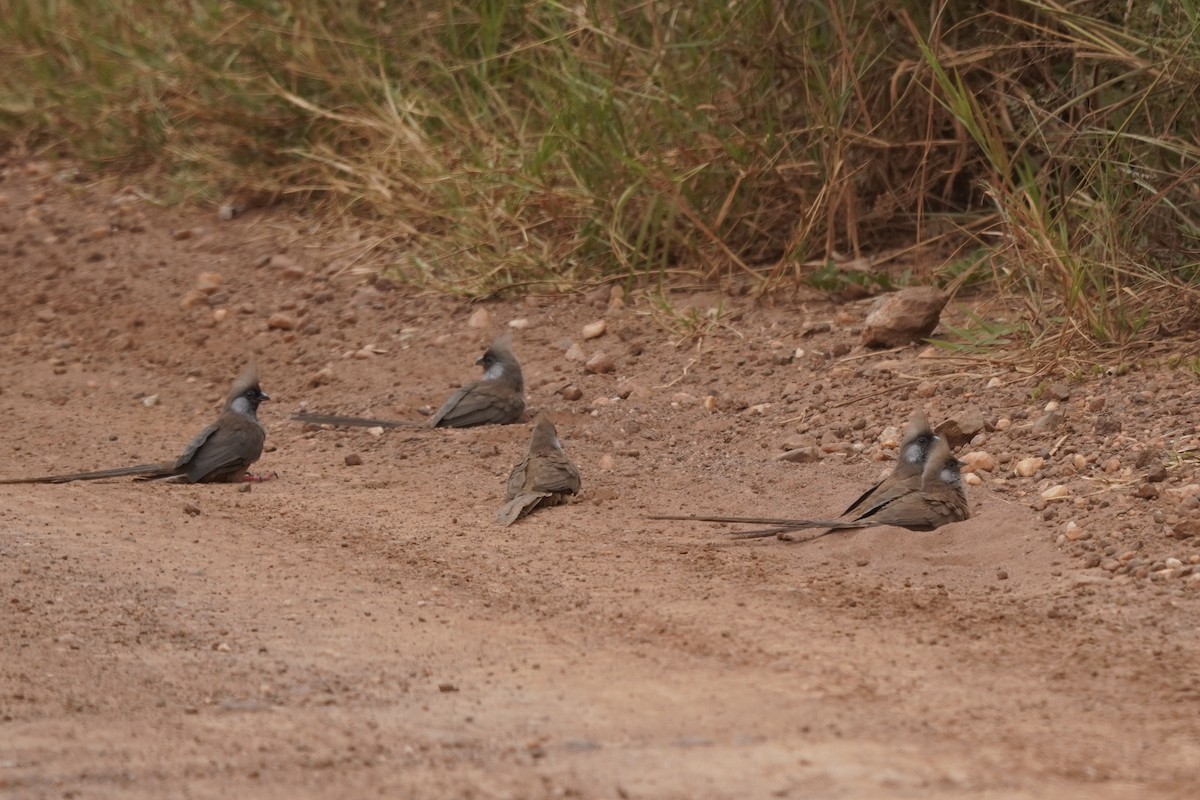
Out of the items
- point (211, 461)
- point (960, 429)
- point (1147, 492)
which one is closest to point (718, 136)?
point (960, 429)

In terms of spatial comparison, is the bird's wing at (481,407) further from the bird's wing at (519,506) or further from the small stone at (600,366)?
the bird's wing at (519,506)

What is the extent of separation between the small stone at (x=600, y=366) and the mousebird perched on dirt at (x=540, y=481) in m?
1.46

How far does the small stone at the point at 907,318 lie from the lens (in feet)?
23.0

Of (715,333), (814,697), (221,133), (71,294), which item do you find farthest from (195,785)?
(221,133)

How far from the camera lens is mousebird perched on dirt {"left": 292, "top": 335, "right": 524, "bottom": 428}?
275 inches

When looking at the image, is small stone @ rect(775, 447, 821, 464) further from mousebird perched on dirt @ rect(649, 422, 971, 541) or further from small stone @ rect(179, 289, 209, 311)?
small stone @ rect(179, 289, 209, 311)

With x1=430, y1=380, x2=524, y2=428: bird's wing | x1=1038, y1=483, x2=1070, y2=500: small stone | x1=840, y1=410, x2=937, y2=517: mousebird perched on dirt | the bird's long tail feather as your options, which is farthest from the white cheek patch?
x1=1038, y1=483, x2=1070, y2=500: small stone

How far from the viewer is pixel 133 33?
36.5 ft

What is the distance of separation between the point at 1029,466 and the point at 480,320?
333 centimetres

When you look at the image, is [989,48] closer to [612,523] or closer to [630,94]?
[630,94]

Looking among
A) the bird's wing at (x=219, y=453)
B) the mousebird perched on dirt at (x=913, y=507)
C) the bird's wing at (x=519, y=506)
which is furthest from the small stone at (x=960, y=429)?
the bird's wing at (x=219, y=453)

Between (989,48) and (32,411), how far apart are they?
15.1 ft

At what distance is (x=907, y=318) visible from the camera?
702 cm

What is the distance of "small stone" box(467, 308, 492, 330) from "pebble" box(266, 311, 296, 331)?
103 centimetres
